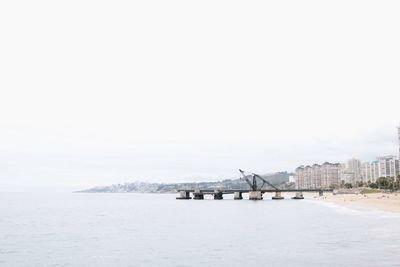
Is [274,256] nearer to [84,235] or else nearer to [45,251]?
[45,251]

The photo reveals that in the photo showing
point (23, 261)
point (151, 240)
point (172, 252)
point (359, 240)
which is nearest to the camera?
point (23, 261)

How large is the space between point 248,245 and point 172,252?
879cm

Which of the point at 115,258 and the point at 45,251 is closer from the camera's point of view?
the point at 115,258

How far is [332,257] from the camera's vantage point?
129ft

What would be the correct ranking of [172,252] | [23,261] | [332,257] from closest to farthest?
[332,257]
[23,261]
[172,252]

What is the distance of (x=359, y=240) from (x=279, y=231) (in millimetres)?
17090

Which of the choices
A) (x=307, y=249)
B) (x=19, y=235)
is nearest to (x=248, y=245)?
(x=307, y=249)

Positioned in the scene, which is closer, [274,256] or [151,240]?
[274,256]

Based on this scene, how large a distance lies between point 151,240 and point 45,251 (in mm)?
13705

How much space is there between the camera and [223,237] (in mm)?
60562

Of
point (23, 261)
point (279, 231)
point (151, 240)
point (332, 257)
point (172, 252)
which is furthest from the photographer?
point (279, 231)

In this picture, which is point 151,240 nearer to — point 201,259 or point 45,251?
point 45,251

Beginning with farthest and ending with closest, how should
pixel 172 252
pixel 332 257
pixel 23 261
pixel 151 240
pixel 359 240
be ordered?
pixel 151 240 → pixel 359 240 → pixel 172 252 → pixel 23 261 → pixel 332 257

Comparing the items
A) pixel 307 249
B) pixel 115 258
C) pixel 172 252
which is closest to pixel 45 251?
pixel 115 258
